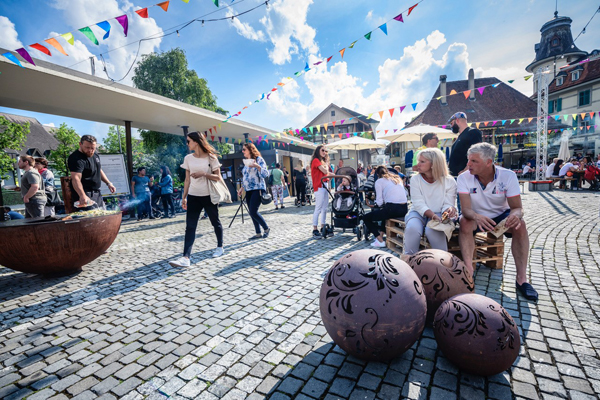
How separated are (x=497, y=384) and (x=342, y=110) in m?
50.6

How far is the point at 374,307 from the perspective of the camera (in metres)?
1.85

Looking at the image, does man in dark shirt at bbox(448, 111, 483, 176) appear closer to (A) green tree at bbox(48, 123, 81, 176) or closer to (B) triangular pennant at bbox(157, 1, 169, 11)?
(B) triangular pennant at bbox(157, 1, 169, 11)

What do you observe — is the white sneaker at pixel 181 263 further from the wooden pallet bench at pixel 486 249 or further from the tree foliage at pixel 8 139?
the tree foliage at pixel 8 139

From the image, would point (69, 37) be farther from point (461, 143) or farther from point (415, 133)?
point (415, 133)

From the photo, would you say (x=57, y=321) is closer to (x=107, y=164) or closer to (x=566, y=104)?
(x=107, y=164)

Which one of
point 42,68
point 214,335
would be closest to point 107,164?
point 42,68

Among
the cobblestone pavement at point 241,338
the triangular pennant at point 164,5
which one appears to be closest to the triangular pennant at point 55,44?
the triangular pennant at point 164,5

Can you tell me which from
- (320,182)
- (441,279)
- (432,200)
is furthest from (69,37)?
(441,279)

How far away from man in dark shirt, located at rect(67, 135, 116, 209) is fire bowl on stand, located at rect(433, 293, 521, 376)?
5580 mm

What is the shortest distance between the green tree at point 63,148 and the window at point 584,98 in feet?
188

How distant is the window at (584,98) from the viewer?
1216 inches

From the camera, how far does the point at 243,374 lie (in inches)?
82.3

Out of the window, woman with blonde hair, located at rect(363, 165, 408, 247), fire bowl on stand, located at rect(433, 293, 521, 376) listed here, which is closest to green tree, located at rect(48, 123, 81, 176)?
woman with blonde hair, located at rect(363, 165, 408, 247)

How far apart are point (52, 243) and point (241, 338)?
3310 millimetres
